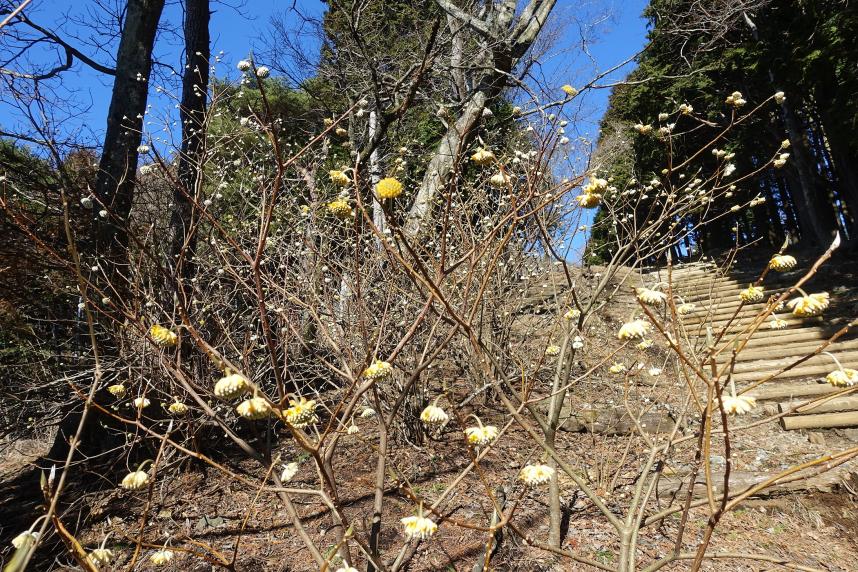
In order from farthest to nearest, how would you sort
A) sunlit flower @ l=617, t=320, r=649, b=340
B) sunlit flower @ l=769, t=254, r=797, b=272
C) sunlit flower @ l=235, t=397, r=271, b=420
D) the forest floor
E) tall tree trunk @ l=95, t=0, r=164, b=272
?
tall tree trunk @ l=95, t=0, r=164, b=272 → the forest floor → sunlit flower @ l=769, t=254, r=797, b=272 → sunlit flower @ l=617, t=320, r=649, b=340 → sunlit flower @ l=235, t=397, r=271, b=420

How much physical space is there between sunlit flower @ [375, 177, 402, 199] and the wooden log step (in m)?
4.40

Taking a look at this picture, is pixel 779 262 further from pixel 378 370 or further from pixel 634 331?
pixel 378 370

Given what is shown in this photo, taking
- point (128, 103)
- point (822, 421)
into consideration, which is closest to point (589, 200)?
point (822, 421)

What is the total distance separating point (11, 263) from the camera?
3682 millimetres

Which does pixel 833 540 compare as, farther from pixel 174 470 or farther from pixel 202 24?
pixel 202 24

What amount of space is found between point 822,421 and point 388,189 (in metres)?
4.69

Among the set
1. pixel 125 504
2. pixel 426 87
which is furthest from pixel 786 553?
pixel 426 87

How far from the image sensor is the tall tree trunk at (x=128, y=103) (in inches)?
165

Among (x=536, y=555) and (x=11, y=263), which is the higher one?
(x=11, y=263)

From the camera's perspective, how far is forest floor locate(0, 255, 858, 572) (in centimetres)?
269

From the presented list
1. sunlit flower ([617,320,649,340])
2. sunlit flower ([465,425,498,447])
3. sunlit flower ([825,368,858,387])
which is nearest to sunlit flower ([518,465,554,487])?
sunlit flower ([465,425,498,447])

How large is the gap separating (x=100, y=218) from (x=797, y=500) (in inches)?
204

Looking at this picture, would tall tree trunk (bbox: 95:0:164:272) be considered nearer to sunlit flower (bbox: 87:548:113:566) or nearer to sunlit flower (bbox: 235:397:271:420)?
sunlit flower (bbox: 87:548:113:566)

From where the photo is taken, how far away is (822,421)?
13.6 ft
